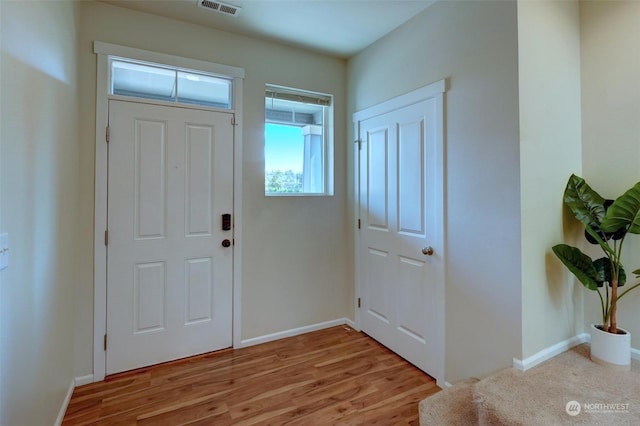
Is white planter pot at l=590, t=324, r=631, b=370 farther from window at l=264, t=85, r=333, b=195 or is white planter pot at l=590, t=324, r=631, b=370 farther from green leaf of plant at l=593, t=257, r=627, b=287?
window at l=264, t=85, r=333, b=195

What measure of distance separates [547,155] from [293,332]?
8.25ft

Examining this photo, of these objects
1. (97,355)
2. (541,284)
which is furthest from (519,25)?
(97,355)

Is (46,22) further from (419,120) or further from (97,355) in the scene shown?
(419,120)

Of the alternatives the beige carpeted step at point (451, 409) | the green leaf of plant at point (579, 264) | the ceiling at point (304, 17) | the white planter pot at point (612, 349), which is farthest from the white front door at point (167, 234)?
the white planter pot at point (612, 349)

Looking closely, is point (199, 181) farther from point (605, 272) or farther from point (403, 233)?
point (605, 272)

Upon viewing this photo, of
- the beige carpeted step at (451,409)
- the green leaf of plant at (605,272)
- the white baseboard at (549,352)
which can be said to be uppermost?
the green leaf of plant at (605,272)

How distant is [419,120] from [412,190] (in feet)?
1.77

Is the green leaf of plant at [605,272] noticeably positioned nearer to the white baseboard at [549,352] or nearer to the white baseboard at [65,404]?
the white baseboard at [549,352]

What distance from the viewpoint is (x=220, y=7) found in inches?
91.1

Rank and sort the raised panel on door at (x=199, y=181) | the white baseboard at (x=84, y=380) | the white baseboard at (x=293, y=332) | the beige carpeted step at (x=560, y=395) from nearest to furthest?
the beige carpeted step at (x=560, y=395)
the white baseboard at (x=84, y=380)
the raised panel on door at (x=199, y=181)
the white baseboard at (x=293, y=332)

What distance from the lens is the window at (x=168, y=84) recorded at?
7.88 feet

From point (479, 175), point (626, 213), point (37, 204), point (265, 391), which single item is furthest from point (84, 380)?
point (626, 213)

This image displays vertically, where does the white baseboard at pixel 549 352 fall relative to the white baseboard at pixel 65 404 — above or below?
above

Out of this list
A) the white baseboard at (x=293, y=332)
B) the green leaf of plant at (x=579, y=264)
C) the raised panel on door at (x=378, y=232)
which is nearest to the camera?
the green leaf of plant at (x=579, y=264)
